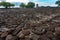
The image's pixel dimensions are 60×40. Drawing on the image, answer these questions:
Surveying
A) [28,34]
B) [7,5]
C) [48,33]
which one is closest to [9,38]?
[28,34]

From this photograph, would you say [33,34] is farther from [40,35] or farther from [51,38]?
[51,38]

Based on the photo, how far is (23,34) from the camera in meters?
5.57

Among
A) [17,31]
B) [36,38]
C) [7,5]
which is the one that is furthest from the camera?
[7,5]

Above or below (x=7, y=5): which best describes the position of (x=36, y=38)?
above

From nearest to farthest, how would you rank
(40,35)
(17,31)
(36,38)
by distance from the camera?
(36,38)
(40,35)
(17,31)

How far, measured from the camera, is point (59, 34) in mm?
5371

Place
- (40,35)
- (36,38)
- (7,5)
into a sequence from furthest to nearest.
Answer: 1. (7,5)
2. (40,35)
3. (36,38)

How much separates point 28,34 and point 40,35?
361 millimetres

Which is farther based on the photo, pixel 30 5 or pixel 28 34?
pixel 30 5

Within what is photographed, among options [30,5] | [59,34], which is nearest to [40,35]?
[59,34]

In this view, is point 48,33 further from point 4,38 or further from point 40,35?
point 4,38

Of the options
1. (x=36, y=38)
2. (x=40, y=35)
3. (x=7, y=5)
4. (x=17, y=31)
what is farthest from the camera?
(x=7, y=5)

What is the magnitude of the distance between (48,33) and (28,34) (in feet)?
1.90

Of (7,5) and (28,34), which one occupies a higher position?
(28,34)
